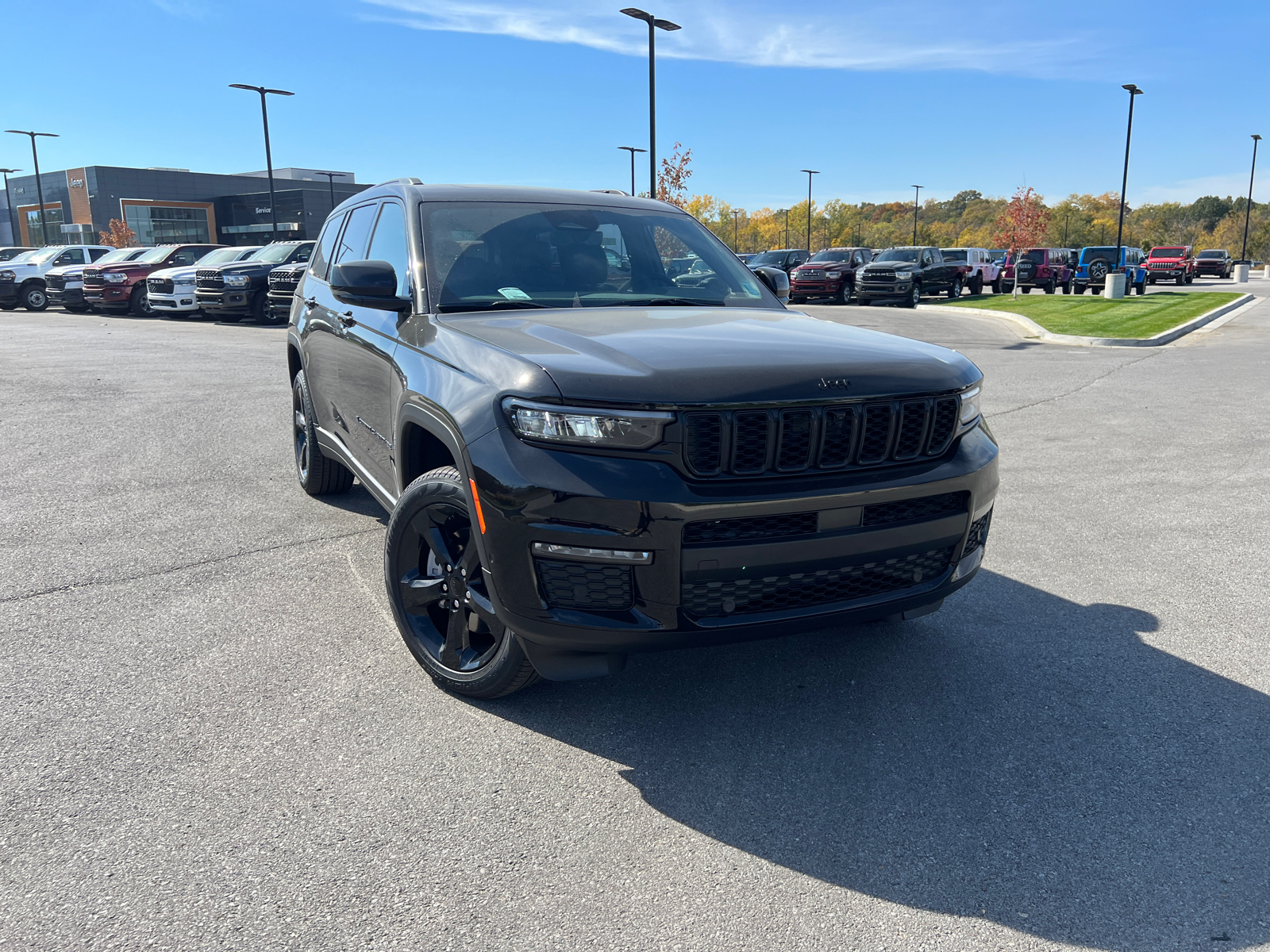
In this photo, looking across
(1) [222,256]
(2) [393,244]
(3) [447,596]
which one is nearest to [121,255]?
(1) [222,256]

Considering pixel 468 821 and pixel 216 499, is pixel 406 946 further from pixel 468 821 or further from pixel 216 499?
pixel 216 499

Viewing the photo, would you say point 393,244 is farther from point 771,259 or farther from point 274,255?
point 771,259

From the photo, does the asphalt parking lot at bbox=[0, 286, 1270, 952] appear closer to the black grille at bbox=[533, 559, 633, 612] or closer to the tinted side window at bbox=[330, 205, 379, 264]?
the black grille at bbox=[533, 559, 633, 612]

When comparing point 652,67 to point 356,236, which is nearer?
point 356,236

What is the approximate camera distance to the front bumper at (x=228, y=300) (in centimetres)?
2291

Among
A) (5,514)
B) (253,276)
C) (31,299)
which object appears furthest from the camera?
(31,299)

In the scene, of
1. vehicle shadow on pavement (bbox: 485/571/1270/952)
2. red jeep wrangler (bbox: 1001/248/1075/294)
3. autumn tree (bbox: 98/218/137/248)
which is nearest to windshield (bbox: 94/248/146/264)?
vehicle shadow on pavement (bbox: 485/571/1270/952)

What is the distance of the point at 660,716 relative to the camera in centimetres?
339

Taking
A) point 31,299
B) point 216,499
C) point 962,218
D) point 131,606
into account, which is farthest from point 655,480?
point 962,218

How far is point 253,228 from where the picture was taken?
9500cm

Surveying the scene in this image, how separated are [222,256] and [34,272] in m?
9.93

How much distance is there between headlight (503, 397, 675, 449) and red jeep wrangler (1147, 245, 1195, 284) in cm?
5680

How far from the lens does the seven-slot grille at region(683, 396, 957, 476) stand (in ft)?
9.20

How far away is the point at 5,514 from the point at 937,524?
569cm
